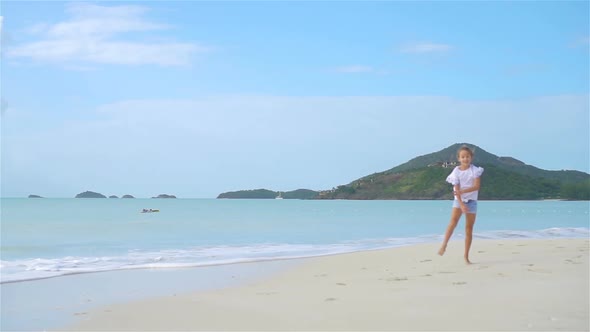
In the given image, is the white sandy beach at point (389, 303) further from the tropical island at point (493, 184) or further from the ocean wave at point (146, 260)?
the tropical island at point (493, 184)

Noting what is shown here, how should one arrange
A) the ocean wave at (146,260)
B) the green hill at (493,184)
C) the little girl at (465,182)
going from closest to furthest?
the little girl at (465,182)
the ocean wave at (146,260)
the green hill at (493,184)

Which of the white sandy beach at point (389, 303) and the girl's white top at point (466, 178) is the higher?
the girl's white top at point (466, 178)

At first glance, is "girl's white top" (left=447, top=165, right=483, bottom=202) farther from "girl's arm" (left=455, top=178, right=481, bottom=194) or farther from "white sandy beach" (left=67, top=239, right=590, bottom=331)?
"white sandy beach" (left=67, top=239, right=590, bottom=331)

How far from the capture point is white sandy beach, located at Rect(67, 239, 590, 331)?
518 cm

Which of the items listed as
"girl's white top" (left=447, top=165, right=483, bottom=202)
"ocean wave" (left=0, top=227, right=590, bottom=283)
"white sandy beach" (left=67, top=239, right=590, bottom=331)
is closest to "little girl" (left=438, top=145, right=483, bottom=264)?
"girl's white top" (left=447, top=165, right=483, bottom=202)

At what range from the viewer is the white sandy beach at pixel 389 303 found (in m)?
5.18

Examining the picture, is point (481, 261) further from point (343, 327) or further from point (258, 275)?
point (343, 327)

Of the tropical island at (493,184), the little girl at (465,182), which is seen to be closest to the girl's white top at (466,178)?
the little girl at (465,182)

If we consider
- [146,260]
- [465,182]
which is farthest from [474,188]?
[146,260]

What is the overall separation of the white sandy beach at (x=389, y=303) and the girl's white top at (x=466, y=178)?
0.91 m

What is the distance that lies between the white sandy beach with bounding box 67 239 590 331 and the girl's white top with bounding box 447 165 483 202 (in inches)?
36.0

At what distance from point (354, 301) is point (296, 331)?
47.3 inches

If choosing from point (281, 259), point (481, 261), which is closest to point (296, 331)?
point (481, 261)

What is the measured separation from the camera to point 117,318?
19.1 feet
